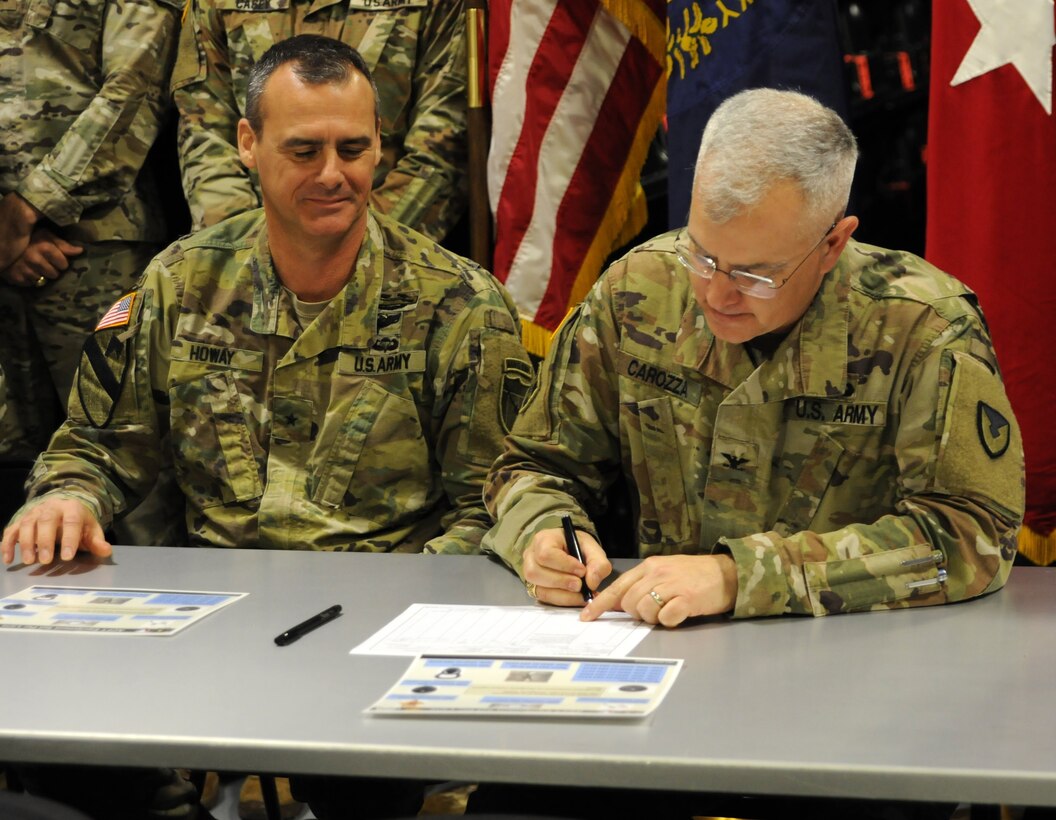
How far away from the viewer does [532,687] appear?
4.64 feet

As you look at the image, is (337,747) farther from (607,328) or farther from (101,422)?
(101,422)

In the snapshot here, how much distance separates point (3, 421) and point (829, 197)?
2397 mm

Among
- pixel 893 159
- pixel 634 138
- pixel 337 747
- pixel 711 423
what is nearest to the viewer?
pixel 337 747

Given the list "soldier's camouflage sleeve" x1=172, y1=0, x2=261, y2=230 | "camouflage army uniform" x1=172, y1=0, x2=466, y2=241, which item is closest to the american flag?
"camouflage army uniform" x1=172, y1=0, x2=466, y2=241

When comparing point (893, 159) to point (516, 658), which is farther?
point (893, 159)

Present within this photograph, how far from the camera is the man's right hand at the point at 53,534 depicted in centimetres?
205

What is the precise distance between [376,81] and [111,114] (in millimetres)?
693

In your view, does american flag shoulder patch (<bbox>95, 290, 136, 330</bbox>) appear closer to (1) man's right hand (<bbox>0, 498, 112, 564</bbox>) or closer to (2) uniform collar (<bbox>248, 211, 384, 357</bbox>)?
(2) uniform collar (<bbox>248, 211, 384, 357</bbox>)

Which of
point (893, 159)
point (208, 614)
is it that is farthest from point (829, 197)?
point (893, 159)

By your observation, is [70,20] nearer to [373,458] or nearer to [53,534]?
[373,458]

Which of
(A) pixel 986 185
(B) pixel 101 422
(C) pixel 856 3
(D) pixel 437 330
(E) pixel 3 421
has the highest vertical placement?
(C) pixel 856 3

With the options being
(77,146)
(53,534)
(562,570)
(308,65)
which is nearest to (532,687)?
(562,570)

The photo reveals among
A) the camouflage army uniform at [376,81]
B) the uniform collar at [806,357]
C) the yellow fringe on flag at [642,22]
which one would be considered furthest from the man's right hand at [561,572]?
the yellow fringe on flag at [642,22]

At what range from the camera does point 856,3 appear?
11.8 ft
